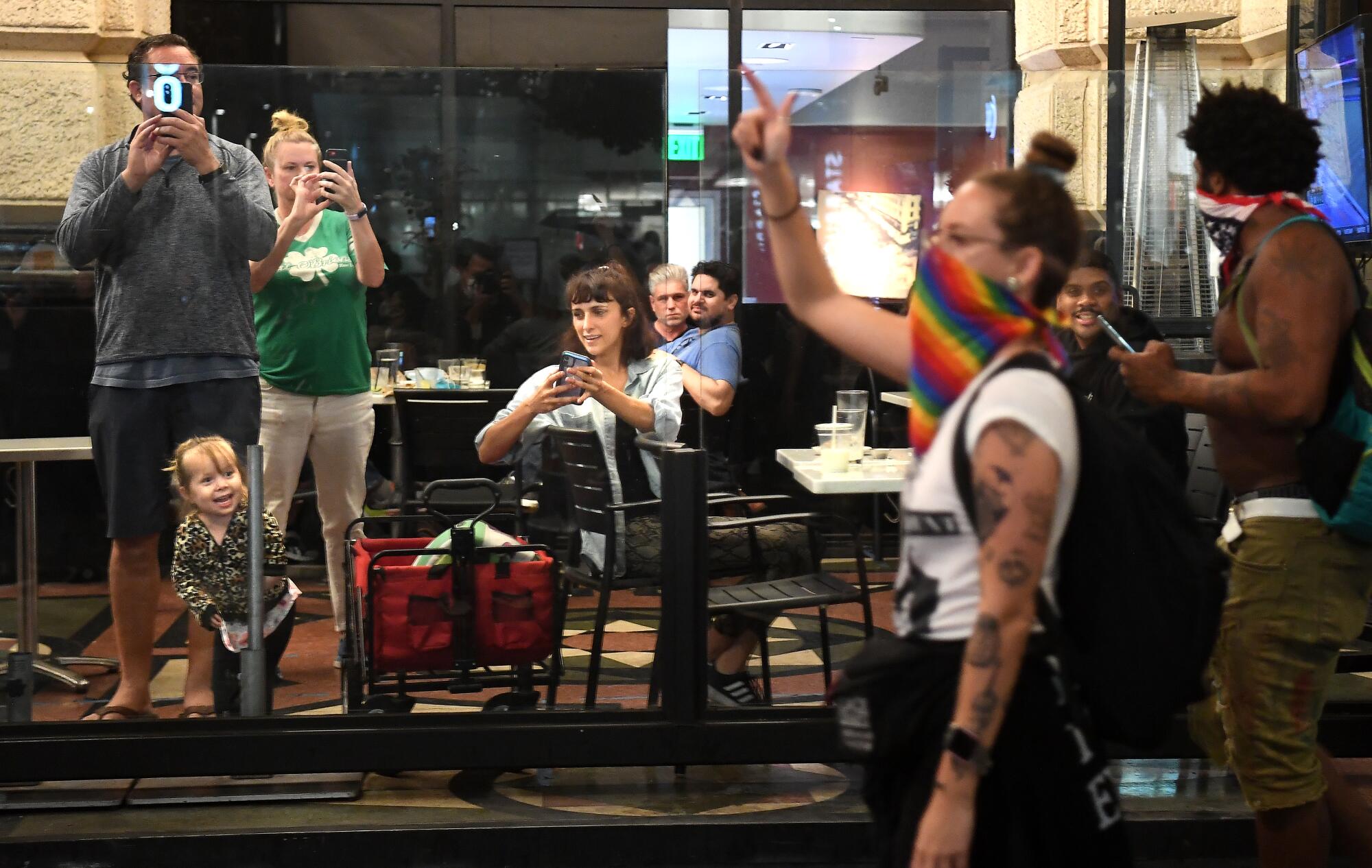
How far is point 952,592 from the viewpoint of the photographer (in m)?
1.90

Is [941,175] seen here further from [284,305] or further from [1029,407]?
[1029,407]

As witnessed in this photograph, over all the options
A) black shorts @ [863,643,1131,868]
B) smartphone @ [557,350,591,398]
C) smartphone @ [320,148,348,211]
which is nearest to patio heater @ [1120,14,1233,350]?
smartphone @ [557,350,591,398]

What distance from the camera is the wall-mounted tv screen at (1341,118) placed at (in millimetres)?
4129

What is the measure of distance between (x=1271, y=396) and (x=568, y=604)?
2019 millimetres

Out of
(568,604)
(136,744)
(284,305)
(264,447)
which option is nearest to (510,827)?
(568,604)

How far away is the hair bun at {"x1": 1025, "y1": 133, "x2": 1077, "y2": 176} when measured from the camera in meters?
2.01

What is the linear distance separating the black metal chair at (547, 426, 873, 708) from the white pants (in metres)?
0.60

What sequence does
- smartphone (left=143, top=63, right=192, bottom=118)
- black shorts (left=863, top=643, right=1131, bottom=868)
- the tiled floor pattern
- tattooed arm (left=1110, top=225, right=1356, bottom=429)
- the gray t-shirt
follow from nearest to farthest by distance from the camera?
1. black shorts (left=863, top=643, right=1131, bottom=868)
2. tattooed arm (left=1110, top=225, right=1356, bottom=429)
3. smartphone (left=143, top=63, right=192, bottom=118)
4. the gray t-shirt
5. the tiled floor pattern

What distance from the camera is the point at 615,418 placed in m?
3.95

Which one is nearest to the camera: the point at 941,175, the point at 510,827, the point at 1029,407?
the point at 1029,407

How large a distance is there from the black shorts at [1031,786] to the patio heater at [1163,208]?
242 cm

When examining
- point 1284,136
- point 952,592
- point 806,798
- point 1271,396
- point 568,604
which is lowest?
point 806,798

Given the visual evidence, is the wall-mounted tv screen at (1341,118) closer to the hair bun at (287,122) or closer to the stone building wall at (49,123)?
the hair bun at (287,122)

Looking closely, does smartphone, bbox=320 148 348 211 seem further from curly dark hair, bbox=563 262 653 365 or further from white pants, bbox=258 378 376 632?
curly dark hair, bbox=563 262 653 365
